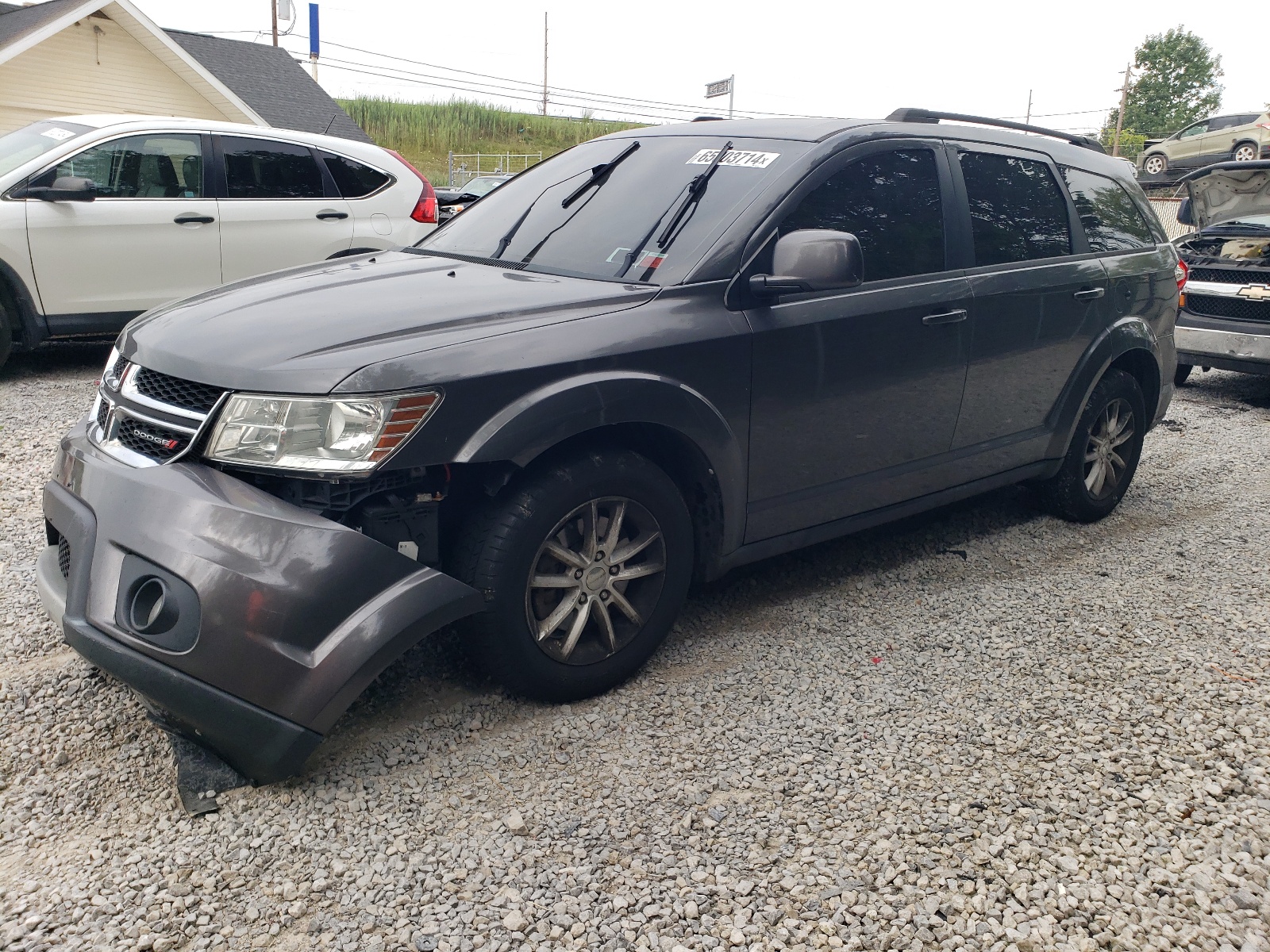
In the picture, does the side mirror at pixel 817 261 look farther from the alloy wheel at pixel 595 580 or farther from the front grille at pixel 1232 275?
the front grille at pixel 1232 275

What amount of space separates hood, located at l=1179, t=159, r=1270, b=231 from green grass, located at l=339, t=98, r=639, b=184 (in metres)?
38.0

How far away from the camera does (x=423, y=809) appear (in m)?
2.71

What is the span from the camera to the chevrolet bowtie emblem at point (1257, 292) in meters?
8.76

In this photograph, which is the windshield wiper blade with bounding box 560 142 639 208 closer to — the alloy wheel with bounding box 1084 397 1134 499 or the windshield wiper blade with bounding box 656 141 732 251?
the windshield wiper blade with bounding box 656 141 732 251

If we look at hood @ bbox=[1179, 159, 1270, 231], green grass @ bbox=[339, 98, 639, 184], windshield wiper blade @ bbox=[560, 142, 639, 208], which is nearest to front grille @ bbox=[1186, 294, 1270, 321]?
hood @ bbox=[1179, 159, 1270, 231]

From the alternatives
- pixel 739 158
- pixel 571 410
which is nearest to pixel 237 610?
pixel 571 410

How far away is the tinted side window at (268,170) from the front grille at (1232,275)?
779cm

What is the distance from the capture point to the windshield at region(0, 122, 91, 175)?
24.2ft

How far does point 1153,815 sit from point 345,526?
229 cm

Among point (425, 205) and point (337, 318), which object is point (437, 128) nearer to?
point (425, 205)

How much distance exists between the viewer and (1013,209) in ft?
14.7

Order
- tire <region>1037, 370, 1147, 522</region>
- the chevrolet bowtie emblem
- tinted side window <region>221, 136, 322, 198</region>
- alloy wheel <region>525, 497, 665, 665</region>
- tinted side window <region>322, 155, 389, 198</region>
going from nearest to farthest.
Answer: alloy wheel <region>525, 497, 665, 665</region>
tire <region>1037, 370, 1147, 522</region>
tinted side window <region>221, 136, 322, 198</region>
tinted side window <region>322, 155, 389, 198</region>
the chevrolet bowtie emblem

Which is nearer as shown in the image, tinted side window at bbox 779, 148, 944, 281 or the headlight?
the headlight

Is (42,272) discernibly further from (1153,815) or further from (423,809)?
(1153,815)
